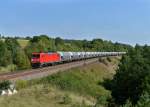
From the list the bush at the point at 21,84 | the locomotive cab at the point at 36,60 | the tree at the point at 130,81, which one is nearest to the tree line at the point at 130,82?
the tree at the point at 130,81

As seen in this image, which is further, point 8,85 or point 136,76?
point 136,76

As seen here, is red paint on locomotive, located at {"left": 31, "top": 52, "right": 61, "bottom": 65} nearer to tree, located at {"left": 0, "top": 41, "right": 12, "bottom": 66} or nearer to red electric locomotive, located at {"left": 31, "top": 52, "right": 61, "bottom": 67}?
red electric locomotive, located at {"left": 31, "top": 52, "right": 61, "bottom": 67}

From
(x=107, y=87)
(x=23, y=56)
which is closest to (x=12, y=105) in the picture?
(x=107, y=87)

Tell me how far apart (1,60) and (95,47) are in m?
113

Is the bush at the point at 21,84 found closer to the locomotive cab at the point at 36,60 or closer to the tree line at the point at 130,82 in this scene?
the tree line at the point at 130,82

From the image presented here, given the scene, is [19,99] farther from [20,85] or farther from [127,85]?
[127,85]

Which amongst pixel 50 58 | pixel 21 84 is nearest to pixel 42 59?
pixel 50 58

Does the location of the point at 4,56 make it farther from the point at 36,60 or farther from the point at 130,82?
the point at 130,82

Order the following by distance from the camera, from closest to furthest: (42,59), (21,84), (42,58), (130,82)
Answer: (21,84)
(130,82)
(42,58)
(42,59)

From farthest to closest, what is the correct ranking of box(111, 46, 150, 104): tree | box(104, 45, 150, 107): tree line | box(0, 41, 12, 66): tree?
box(0, 41, 12, 66): tree
box(111, 46, 150, 104): tree
box(104, 45, 150, 107): tree line

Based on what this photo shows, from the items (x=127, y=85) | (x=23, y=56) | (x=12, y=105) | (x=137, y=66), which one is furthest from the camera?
(x=23, y=56)

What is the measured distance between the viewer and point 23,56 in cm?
7875

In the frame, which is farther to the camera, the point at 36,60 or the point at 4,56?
the point at 4,56

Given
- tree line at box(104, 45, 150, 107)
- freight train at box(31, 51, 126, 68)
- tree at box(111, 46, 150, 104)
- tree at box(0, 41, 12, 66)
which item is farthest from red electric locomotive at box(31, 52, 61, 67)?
tree at box(111, 46, 150, 104)
